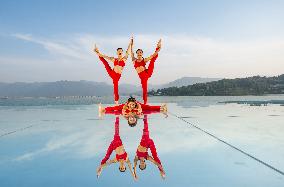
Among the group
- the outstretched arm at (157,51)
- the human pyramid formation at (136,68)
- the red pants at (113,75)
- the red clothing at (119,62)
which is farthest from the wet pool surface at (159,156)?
the outstretched arm at (157,51)

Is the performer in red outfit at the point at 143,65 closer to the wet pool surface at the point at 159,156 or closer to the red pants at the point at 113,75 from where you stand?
the red pants at the point at 113,75

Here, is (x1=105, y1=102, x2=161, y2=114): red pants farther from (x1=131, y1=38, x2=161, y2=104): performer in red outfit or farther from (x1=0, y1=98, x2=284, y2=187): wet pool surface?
(x1=0, y1=98, x2=284, y2=187): wet pool surface

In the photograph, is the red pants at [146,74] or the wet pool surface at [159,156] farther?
the red pants at [146,74]

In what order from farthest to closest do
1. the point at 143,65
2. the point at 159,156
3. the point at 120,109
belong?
the point at 120,109, the point at 143,65, the point at 159,156

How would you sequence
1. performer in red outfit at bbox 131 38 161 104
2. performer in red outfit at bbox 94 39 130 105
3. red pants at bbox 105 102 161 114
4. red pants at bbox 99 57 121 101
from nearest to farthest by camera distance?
performer in red outfit at bbox 94 39 130 105, performer in red outfit at bbox 131 38 161 104, red pants at bbox 99 57 121 101, red pants at bbox 105 102 161 114

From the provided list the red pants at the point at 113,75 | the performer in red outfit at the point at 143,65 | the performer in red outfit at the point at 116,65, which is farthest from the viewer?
the red pants at the point at 113,75

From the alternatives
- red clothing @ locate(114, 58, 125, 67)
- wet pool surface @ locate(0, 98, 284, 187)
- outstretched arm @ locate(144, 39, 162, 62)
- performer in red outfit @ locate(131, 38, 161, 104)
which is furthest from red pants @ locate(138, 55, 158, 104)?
wet pool surface @ locate(0, 98, 284, 187)

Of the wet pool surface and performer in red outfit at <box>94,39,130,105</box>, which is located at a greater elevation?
performer in red outfit at <box>94,39,130,105</box>

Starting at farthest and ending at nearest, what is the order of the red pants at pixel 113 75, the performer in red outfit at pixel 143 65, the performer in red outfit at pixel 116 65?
1. the red pants at pixel 113 75
2. the performer in red outfit at pixel 143 65
3. the performer in red outfit at pixel 116 65

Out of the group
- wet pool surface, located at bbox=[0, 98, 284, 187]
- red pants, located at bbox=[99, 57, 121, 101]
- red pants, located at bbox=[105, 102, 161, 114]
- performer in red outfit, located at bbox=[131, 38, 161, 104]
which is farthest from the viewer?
red pants, located at bbox=[105, 102, 161, 114]

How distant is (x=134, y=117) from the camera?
11281 mm

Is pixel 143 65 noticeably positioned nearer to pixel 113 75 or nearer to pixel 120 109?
A: pixel 113 75

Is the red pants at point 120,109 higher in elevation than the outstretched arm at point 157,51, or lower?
lower

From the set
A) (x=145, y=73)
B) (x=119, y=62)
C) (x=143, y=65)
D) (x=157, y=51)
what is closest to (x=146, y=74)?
(x=145, y=73)
